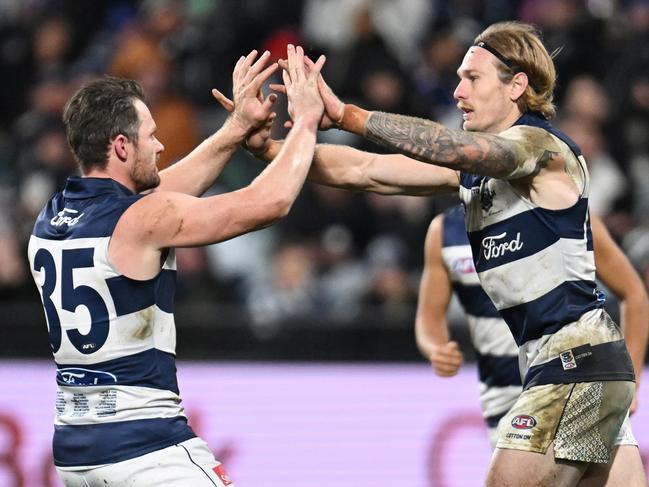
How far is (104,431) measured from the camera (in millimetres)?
4766

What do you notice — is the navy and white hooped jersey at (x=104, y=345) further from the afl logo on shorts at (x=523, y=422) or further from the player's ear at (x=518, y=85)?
the player's ear at (x=518, y=85)

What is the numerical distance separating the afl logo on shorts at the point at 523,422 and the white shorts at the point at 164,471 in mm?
1141

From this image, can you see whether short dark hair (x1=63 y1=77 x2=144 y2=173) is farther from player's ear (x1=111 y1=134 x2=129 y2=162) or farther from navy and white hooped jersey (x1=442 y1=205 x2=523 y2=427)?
navy and white hooped jersey (x1=442 y1=205 x2=523 y2=427)

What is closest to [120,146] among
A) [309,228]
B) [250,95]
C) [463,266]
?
[250,95]

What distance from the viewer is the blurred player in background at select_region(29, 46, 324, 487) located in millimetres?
4738

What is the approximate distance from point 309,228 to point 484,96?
208 inches

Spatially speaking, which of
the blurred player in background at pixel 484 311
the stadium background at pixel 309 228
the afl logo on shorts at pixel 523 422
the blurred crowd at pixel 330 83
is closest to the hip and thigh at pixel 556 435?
the afl logo on shorts at pixel 523 422

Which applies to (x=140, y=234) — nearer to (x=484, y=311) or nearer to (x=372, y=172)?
(x=372, y=172)

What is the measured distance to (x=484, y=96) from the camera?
523 cm

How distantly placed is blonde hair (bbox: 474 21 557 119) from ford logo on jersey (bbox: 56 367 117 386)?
6.55ft

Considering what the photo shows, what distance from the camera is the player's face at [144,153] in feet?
16.3

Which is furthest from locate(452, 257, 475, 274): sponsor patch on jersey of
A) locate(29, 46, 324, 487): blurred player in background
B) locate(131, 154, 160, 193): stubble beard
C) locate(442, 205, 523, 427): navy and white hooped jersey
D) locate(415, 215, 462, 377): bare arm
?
locate(131, 154, 160, 193): stubble beard

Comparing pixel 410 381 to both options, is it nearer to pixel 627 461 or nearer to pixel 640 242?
pixel 640 242

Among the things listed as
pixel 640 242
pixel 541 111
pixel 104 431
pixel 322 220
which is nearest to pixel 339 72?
pixel 322 220
